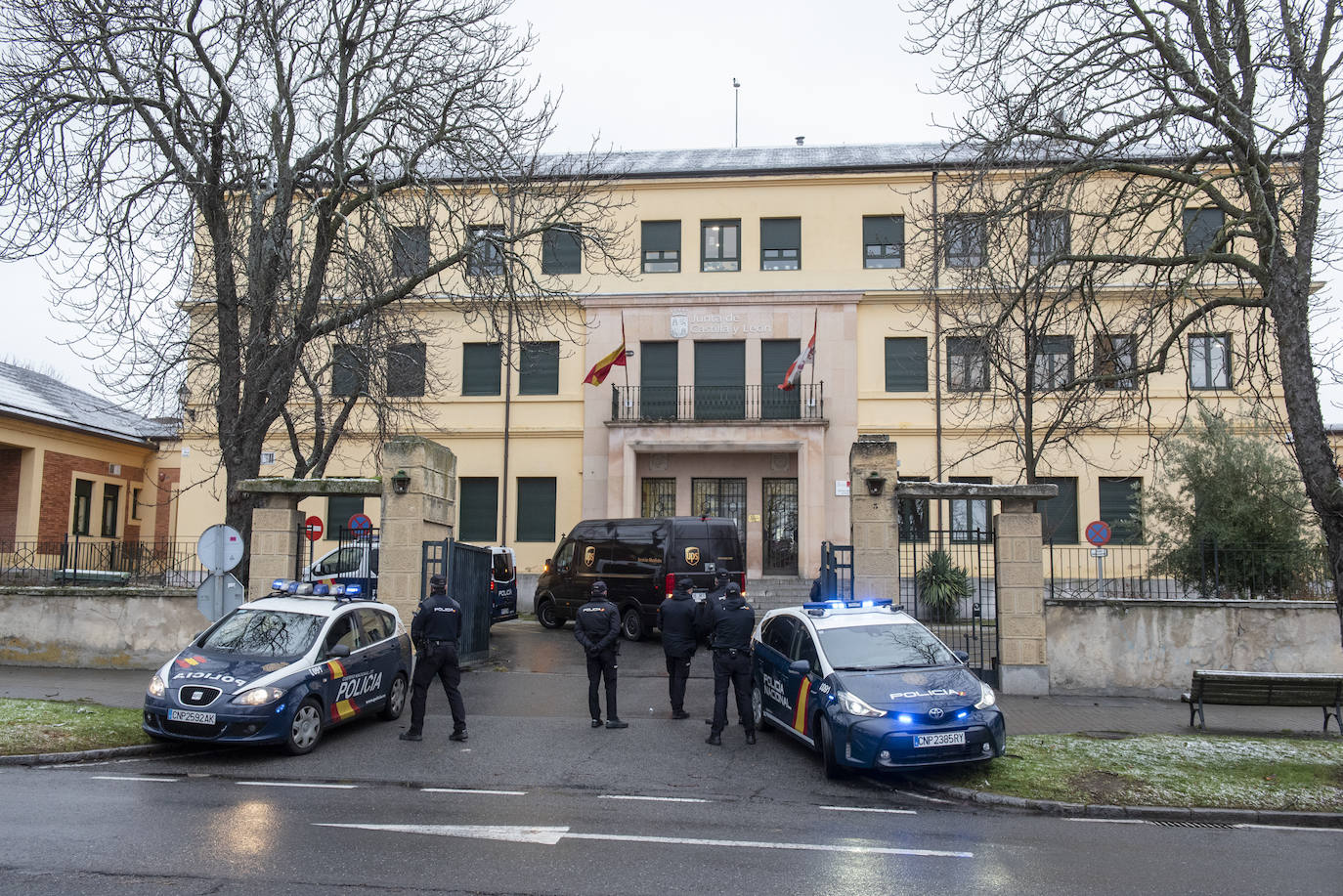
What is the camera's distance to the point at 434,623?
1083cm

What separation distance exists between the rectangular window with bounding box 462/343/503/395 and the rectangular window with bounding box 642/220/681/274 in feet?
17.1

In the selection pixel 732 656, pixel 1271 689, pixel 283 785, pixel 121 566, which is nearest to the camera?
pixel 283 785

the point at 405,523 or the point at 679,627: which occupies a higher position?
the point at 405,523

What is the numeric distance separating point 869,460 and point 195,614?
451 inches

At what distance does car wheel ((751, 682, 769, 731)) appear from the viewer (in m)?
11.7

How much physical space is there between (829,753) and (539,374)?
67.8ft

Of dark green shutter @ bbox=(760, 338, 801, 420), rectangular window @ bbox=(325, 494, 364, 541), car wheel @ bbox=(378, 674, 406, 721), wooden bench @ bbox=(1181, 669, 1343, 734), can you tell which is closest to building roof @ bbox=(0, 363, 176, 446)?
rectangular window @ bbox=(325, 494, 364, 541)

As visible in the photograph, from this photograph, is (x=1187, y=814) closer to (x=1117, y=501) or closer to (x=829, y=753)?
(x=829, y=753)

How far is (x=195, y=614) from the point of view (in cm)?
1633

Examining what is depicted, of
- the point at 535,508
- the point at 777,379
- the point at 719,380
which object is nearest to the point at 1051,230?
the point at 777,379

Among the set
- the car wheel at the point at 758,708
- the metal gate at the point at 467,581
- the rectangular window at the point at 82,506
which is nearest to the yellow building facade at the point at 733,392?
the rectangular window at the point at 82,506

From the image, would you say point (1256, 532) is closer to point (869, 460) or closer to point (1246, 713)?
point (1246, 713)

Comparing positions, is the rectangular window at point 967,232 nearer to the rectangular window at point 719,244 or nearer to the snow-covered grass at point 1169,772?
the snow-covered grass at point 1169,772

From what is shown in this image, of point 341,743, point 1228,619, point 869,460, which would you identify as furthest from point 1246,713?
point 341,743
